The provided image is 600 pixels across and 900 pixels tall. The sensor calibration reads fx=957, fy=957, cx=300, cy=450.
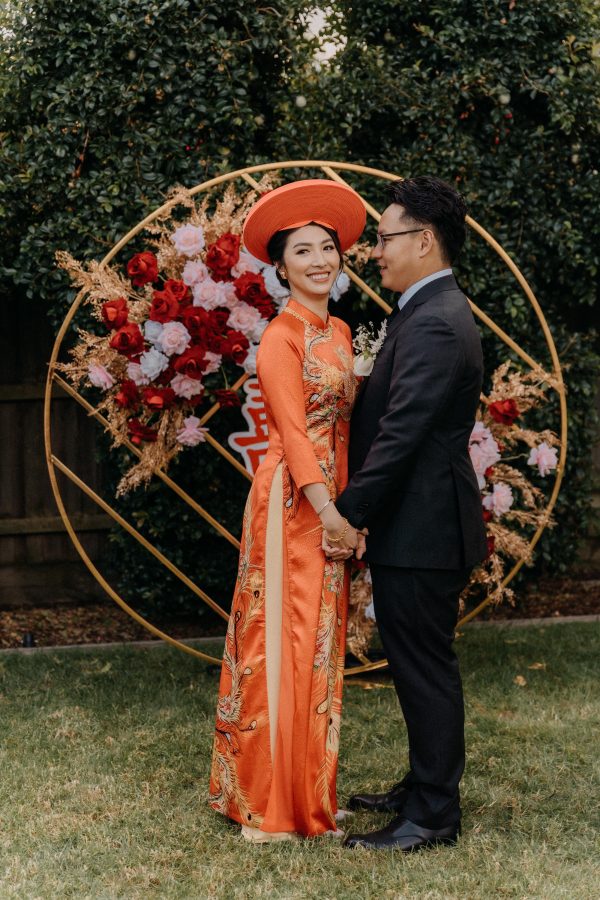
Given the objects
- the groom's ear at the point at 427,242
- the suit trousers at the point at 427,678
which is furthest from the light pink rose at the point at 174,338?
the suit trousers at the point at 427,678

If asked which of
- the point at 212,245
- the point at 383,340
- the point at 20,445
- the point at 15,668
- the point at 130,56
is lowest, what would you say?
the point at 15,668

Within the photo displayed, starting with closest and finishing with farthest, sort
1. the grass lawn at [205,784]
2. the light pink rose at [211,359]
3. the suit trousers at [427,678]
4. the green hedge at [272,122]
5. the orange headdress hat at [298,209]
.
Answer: the grass lawn at [205,784] < the suit trousers at [427,678] < the orange headdress hat at [298,209] < the light pink rose at [211,359] < the green hedge at [272,122]

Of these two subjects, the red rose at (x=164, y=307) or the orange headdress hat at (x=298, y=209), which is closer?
the orange headdress hat at (x=298, y=209)

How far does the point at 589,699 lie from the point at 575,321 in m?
2.59

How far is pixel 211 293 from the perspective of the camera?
3.67 meters

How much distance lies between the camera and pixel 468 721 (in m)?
3.88

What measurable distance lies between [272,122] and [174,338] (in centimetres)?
197

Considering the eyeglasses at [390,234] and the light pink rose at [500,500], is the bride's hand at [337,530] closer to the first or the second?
the eyeglasses at [390,234]

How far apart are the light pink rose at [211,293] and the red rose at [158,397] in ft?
1.20

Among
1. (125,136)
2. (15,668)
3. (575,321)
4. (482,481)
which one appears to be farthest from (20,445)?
(575,321)

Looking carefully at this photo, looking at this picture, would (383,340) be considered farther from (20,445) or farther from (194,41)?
(20,445)

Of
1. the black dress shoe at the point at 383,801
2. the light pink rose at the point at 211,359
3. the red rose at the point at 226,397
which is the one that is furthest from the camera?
the red rose at the point at 226,397

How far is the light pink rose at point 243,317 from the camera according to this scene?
3.76 metres

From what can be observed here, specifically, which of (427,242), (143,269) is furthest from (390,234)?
(143,269)
